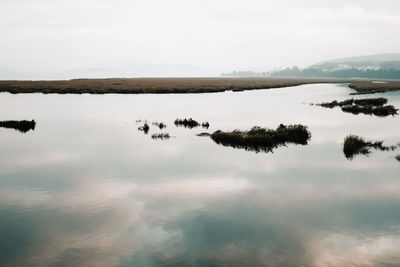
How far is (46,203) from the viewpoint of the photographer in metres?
19.2

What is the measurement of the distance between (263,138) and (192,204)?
665 inches

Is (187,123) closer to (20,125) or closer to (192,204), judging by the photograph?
(20,125)

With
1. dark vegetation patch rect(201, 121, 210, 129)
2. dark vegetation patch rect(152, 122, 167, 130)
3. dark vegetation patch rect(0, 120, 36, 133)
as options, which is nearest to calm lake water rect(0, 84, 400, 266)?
dark vegetation patch rect(0, 120, 36, 133)

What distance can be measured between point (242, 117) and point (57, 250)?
42866 mm

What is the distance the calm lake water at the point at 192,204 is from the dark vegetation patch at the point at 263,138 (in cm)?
119

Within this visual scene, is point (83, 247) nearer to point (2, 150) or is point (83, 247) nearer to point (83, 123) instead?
point (2, 150)

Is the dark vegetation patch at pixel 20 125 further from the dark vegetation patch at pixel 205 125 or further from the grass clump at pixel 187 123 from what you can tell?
the dark vegetation patch at pixel 205 125

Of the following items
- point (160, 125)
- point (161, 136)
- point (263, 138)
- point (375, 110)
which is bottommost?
point (161, 136)

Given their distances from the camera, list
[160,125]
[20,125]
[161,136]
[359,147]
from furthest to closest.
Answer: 1. [160,125]
2. [20,125]
3. [161,136]
4. [359,147]

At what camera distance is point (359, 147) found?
32.9 m

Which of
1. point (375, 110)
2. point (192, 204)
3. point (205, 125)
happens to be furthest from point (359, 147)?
point (375, 110)

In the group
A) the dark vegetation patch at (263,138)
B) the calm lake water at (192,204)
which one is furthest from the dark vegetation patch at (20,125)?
the dark vegetation patch at (263,138)

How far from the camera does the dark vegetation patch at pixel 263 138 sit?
110 ft

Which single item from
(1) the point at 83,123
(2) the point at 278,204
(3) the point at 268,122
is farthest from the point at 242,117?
(2) the point at 278,204
